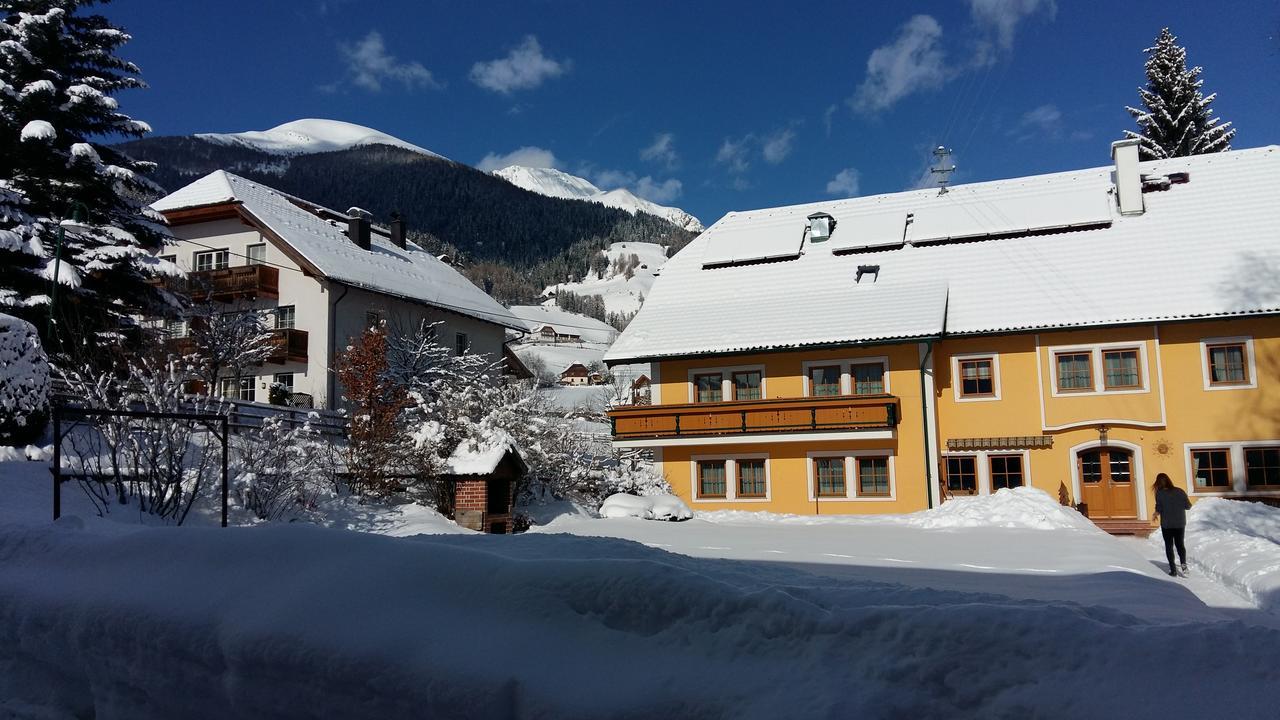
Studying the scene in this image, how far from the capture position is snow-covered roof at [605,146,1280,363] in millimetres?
24266

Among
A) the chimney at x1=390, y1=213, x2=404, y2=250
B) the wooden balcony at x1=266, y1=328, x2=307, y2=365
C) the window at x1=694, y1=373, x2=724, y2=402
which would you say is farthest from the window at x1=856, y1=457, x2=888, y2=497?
the chimney at x1=390, y1=213, x2=404, y2=250

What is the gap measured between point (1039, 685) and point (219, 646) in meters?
3.41

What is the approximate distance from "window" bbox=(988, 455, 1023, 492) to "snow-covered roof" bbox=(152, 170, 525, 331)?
2114 centimetres

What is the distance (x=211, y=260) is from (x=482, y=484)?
19.1 metres

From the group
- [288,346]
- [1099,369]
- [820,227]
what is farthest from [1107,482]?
[288,346]

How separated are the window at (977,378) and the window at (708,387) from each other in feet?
23.7

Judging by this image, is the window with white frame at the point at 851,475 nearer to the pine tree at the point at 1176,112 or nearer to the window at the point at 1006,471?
the window at the point at 1006,471

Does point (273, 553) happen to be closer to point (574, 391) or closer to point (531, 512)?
point (531, 512)

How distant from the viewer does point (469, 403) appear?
2270cm

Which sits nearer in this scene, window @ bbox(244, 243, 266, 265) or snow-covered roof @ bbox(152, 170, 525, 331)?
snow-covered roof @ bbox(152, 170, 525, 331)

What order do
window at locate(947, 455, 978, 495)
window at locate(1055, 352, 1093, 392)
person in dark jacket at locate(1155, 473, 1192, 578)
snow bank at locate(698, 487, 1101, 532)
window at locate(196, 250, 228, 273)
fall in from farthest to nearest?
window at locate(196, 250, 228, 273)
window at locate(947, 455, 978, 495)
window at locate(1055, 352, 1093, 392)
snow bank at locate(698, 487, 1101, 532)
person in dark jacket at locate(1155, 473, 1192, 578)

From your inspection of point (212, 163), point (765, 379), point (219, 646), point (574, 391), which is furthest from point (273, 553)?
point (212, 163)

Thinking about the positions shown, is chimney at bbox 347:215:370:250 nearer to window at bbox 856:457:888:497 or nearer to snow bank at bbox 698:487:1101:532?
snow bank at bbox 698:487:1101:532

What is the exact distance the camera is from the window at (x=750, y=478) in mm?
26953
